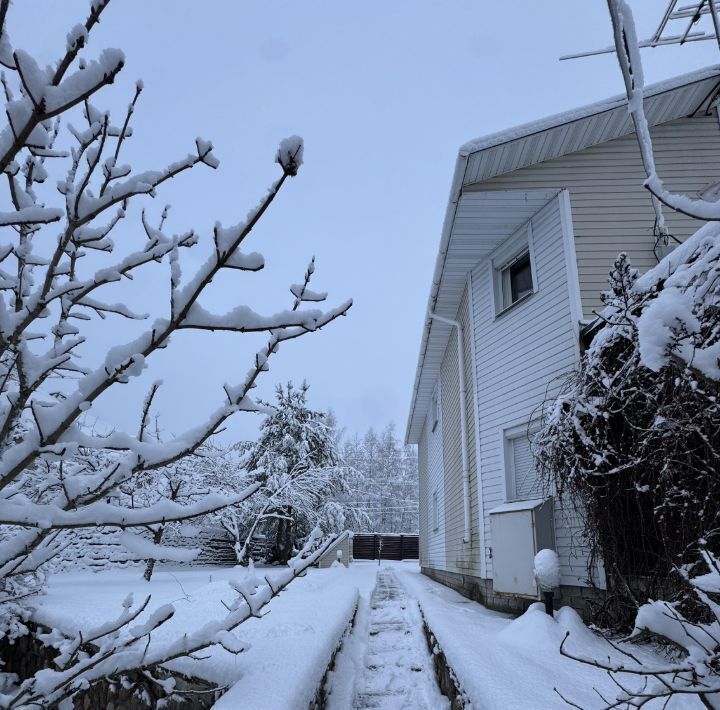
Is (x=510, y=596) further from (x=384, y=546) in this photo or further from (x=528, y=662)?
(x=384, y=546)

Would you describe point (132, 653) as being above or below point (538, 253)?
below

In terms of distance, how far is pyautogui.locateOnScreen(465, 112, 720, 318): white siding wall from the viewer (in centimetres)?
664

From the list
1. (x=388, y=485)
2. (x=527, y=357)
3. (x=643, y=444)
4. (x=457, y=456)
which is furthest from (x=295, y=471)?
(x=388, y=485)

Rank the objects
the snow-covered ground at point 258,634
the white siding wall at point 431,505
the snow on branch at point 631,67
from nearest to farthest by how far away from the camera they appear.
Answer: the snow on branch at point 631,67 < the snow-covered ground at point 258,634 < the white siding wall at point 431,505

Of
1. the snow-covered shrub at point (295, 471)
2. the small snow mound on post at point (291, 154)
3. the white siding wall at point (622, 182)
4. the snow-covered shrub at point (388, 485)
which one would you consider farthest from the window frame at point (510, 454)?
the snow-covered shrub at point (388, 485)

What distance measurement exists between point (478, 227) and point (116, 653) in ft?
23.3

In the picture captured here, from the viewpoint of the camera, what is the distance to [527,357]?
6906mm

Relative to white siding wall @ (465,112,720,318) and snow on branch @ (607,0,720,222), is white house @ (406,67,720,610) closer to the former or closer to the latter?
white siding wall @ (465,112,720,318)

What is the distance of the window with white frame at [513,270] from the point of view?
753 centimetres

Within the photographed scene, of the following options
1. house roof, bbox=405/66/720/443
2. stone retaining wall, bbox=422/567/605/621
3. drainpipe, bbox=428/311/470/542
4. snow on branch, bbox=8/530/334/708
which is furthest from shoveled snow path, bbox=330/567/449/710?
house roof, bbox=405/66/720/443

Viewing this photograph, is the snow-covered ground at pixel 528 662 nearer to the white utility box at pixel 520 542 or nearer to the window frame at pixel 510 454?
the white utility box at pixel 520 542

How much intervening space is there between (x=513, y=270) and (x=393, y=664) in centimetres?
553

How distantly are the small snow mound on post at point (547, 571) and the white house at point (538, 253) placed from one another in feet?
1.82

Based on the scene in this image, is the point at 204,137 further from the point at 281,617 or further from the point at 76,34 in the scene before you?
the point at 281,617
